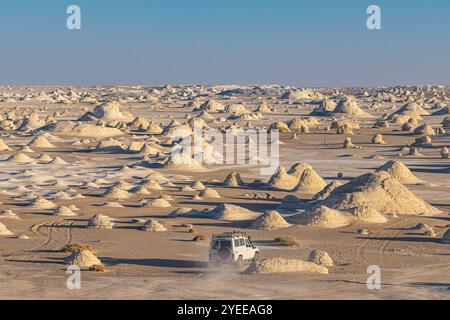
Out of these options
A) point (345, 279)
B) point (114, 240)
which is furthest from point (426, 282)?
point (114, 240)

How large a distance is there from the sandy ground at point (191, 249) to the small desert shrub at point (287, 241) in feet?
1.02

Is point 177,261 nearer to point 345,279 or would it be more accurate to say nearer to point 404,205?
point 345,279

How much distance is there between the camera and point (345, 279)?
2272 cm

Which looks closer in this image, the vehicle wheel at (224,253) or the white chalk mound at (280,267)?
the white chalk mound at (280,267)

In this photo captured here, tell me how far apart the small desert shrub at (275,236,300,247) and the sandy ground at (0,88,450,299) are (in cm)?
31

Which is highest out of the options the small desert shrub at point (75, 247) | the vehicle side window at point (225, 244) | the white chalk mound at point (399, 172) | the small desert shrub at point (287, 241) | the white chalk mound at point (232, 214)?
the white chalk mound at point (399, 172)

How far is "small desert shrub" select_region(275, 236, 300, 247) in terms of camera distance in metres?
29.7

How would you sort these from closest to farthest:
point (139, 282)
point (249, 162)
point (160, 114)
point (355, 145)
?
point (139, 282), point (249, 162), point (355, 145), point (160, 114)

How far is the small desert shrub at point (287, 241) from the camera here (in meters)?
29.7

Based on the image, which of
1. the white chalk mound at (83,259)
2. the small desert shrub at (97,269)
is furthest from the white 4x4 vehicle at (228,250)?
the white chalk mound at (83,259)

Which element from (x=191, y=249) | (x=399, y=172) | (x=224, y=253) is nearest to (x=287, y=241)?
(x=191, y=249)

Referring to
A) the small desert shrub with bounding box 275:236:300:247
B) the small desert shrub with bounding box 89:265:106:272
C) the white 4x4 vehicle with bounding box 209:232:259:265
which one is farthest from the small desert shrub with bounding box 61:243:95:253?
the small desert shrub with bounding box 275:236:300:247

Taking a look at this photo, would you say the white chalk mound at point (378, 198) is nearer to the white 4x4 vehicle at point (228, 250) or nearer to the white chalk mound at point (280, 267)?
the white 4x4 vehicle at point (228, 250)

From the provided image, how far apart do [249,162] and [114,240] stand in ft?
92.3
